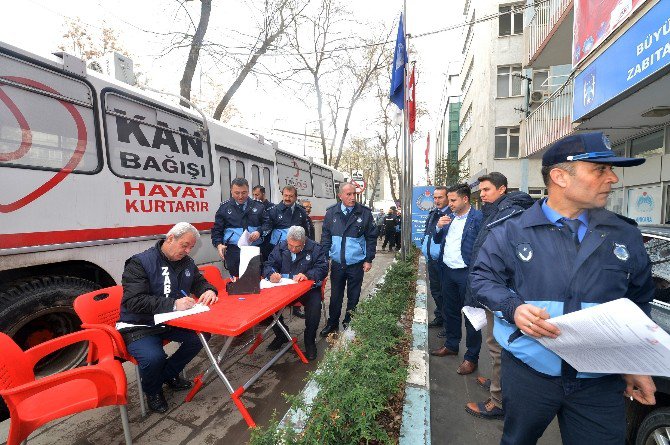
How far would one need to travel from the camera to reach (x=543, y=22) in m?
10.6

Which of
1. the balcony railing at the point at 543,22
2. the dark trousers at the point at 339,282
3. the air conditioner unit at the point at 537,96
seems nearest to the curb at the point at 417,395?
the dark trousers at the point at 339,282

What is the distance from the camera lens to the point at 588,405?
138 cm

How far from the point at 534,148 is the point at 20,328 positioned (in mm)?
13235

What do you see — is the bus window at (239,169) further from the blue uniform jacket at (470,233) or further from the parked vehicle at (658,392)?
the parked vehicle at (658,392)

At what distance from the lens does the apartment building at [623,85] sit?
4.71 meters

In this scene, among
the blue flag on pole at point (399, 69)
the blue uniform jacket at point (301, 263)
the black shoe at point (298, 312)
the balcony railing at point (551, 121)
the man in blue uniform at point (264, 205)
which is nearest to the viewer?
the blue uniform jacket at point (301, 263)

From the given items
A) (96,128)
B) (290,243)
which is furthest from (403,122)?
(96,128)

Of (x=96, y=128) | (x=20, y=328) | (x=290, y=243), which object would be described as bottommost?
(x=20, y=328)

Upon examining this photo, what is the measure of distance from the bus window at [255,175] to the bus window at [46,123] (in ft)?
12.5

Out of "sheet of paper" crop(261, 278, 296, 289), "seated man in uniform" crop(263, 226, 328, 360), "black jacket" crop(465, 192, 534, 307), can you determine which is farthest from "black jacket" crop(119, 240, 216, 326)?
"black jacket" crop(465, 192, 534, 307)

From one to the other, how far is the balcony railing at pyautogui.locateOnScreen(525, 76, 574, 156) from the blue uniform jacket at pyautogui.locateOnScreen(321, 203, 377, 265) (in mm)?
6826

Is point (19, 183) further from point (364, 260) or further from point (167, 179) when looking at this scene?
point (364, 260)

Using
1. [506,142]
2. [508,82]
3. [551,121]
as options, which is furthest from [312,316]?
[508,82]

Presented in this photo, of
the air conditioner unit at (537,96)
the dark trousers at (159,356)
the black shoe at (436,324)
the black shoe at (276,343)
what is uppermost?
the air conditioner unit at (537,96)
